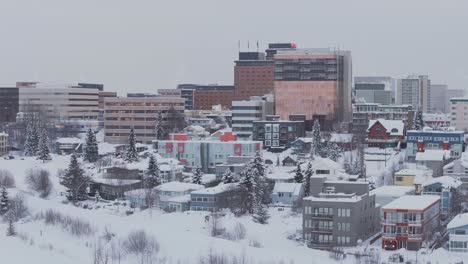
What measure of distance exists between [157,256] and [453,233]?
9.64 meters

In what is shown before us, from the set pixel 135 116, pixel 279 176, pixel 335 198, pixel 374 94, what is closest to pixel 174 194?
pixel 279 176

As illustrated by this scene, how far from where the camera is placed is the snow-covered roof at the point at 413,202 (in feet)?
98.5

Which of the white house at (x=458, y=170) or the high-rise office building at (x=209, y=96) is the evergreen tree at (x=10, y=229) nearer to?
the white house at (x=458, y=170)

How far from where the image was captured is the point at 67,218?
33.8 meters

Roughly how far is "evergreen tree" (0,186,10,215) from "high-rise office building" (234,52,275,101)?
58.9 meters

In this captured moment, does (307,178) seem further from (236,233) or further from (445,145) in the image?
(445,145)

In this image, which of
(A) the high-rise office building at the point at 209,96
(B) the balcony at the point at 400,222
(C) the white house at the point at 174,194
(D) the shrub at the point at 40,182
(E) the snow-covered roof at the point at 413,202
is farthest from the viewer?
(A) the high-rise office building at the point at 209,96

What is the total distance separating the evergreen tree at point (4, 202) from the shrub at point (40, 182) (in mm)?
3087

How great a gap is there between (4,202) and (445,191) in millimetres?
17800

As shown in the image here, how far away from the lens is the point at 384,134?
5022 cm

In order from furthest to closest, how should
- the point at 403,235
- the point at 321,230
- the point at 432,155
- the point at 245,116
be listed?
the point at 245,116 < the point at 432,155 < the point at 321,230 < the point at 403,235

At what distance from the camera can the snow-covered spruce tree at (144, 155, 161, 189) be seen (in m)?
39.8

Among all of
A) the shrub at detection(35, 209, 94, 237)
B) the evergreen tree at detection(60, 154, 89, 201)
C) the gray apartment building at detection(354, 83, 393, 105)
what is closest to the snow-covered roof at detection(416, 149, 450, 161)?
the evergreen tree at detection(60, 154, 89, 201)

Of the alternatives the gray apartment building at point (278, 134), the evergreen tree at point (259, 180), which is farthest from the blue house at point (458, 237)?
the gray apartment building at point (278, 134)
